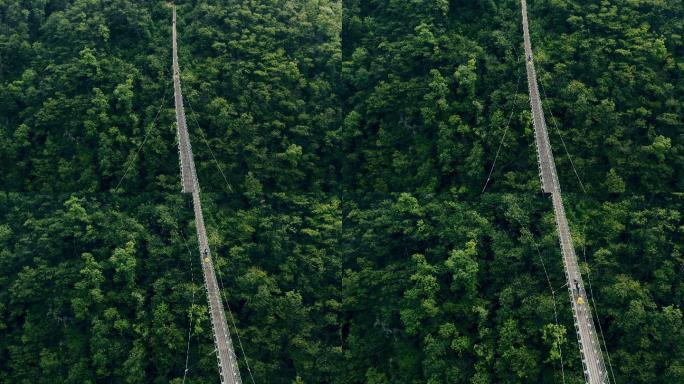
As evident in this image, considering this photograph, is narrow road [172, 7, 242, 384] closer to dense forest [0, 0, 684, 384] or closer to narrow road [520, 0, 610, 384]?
dense forest [0, 0, 684, 384]

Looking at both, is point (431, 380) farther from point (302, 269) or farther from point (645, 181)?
point (645, 181)

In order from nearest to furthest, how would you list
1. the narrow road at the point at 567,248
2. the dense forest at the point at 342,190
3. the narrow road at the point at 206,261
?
the narrow road at the point at 567,248 < the narrow road at the point at 206,261 < the dense forest at the point at 342,190

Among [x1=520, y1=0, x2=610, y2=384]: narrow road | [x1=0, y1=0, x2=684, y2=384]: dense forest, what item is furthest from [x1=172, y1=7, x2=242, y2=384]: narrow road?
[x1=520, y1=0, x2=610, y2=384]: narrow road

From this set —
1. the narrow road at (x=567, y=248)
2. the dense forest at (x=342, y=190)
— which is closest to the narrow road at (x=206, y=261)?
the dense forest at (x=342, y=190)

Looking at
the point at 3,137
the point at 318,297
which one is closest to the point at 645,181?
the point at 318,297

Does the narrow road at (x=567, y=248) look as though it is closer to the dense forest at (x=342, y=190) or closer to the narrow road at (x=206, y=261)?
the dense forest at (x=342, y=190)
